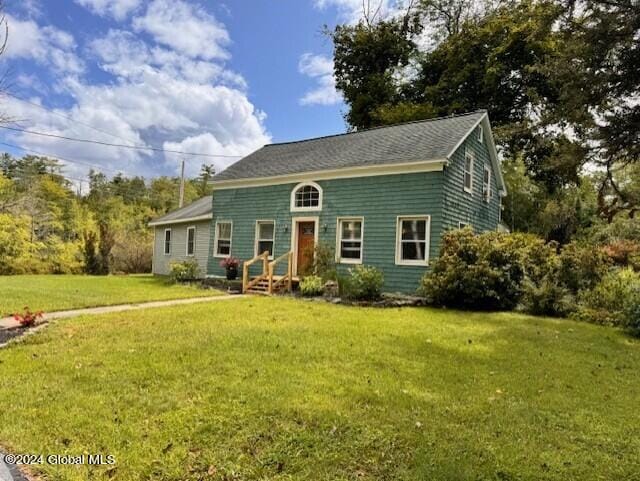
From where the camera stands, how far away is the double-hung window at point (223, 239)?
17.0m

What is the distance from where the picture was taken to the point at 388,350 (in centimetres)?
602

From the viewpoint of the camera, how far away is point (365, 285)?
1146 centimetres

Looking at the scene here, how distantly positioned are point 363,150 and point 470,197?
3.96 meters

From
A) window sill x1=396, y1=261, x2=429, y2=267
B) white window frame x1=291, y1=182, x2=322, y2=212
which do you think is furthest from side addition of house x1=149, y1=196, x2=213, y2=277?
window sill x1=396, y1=261, x2=429, y2=267

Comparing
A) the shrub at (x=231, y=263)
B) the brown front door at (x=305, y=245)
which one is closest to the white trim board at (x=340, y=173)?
the brown front door at (x=305, y=245)

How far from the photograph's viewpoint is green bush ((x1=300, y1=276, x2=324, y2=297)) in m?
12.5

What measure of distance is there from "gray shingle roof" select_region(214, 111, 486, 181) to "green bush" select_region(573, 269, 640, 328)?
5089 mm

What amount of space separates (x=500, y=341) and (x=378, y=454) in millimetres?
4570

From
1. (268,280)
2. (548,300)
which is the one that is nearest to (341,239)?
(268,280)

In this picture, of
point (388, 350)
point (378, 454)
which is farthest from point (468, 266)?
point (378, 454)

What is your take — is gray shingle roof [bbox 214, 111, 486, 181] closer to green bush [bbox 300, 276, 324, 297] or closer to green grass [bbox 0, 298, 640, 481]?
green bush [bbox 300, 276, 324, 297]

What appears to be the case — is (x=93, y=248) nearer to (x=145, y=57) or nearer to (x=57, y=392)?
(x=145, y=57)

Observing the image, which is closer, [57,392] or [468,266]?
[57,392]

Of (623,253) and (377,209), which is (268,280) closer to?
(377,209)
